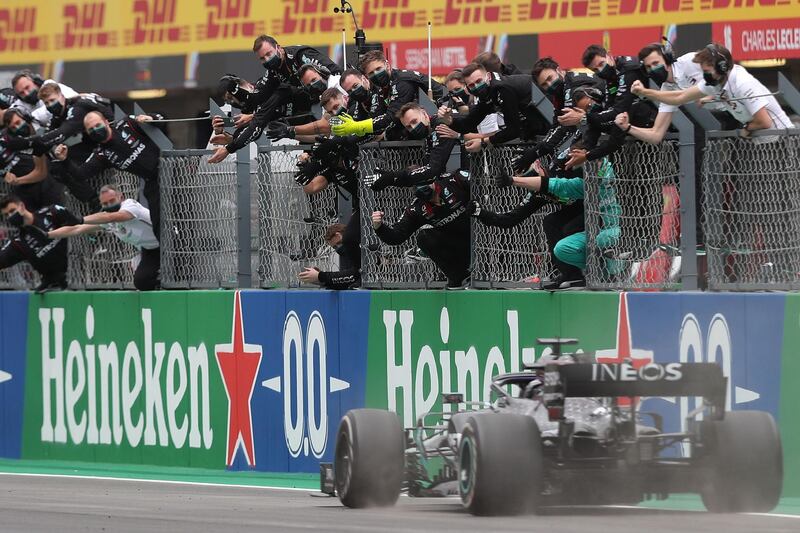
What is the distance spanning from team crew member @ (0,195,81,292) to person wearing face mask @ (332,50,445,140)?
359cm

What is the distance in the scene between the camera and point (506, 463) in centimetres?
862

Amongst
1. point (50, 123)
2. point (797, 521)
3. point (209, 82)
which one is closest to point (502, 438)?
point (797, 521)

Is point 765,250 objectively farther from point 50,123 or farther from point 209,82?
point 209,82

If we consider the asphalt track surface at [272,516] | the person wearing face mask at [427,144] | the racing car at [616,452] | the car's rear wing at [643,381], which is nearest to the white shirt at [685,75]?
the person wearing face mask at [427,144]

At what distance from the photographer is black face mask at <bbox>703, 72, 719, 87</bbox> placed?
11336mm

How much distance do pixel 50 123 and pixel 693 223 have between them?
23.0 feet

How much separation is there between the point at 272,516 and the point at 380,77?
4587 mm

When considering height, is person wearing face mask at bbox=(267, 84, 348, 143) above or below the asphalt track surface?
above

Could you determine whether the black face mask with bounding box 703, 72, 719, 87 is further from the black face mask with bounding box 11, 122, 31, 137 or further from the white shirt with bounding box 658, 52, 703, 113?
the black face mask with bounding box 11, 122, 31, 137

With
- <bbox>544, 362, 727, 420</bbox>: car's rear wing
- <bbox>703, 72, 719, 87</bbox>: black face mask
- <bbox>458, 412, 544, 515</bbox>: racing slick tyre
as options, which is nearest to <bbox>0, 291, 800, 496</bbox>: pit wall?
<bbox>703, 72, 719, 87</bbox>: black face mask

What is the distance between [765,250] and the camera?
11031 millimetres

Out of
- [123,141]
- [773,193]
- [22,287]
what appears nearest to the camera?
[773,193]

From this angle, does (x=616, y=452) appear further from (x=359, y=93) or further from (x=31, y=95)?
(x=31, y=95)

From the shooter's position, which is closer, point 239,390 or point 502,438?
point 502,438
